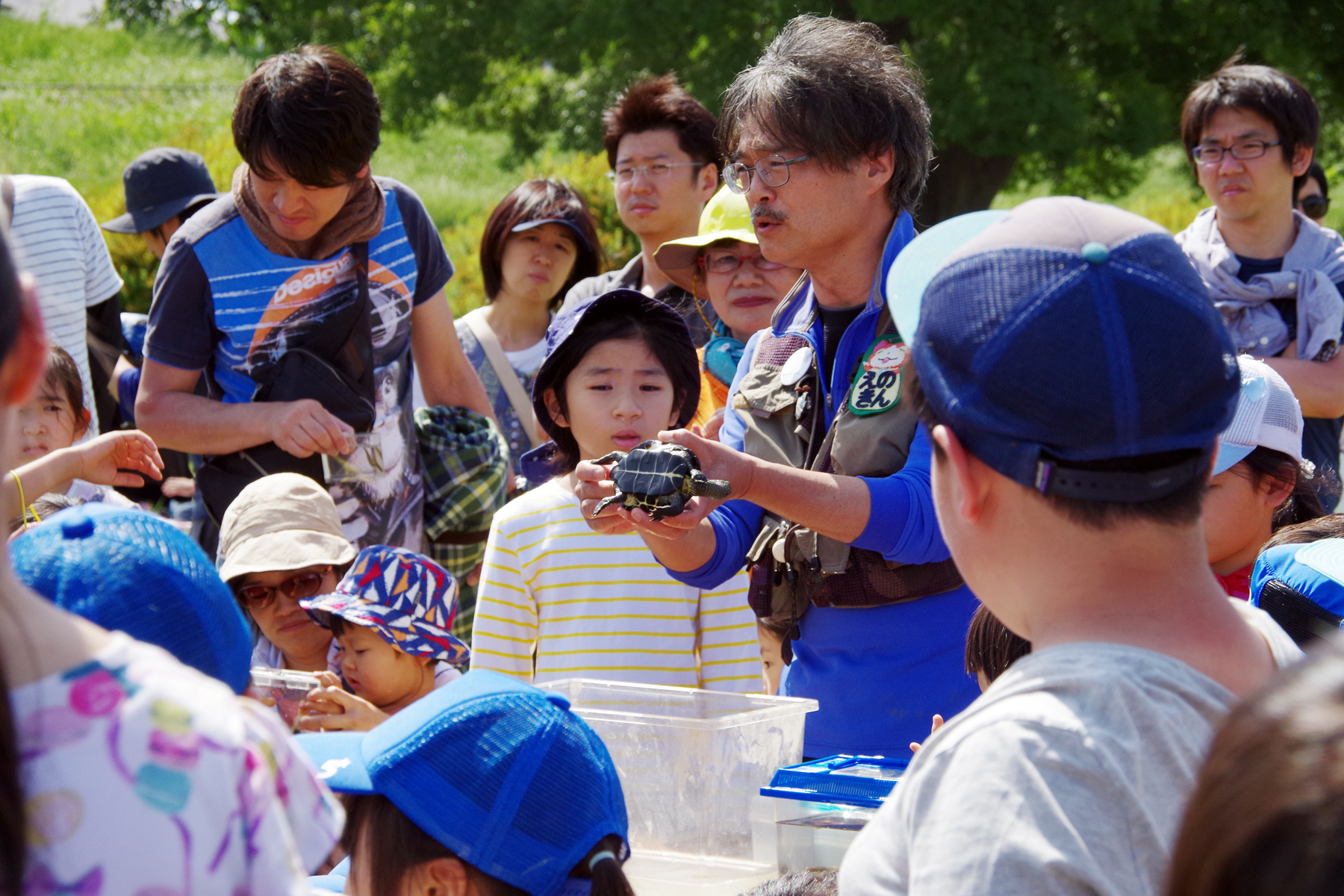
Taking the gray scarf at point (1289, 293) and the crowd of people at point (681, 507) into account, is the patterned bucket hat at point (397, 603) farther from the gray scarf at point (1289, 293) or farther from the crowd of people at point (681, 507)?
the gray scarf at point (1289, 293)

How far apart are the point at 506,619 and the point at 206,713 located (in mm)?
2113

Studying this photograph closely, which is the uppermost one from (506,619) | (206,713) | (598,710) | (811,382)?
(206,713)

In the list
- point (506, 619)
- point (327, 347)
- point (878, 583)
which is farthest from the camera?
point (327, 347)

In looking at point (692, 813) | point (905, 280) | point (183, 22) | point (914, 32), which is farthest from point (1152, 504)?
point (183, 22)

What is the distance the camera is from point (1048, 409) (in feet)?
3.67

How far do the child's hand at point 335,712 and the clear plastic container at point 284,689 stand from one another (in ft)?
0.12

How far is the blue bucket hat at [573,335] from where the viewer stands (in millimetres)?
3082

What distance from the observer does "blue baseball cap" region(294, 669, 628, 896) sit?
1.52 meters

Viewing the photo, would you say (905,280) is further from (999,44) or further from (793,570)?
(999,44)

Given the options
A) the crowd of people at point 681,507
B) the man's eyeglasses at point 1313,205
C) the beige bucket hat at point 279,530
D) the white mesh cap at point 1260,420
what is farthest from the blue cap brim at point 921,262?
the man's eyeglasses at point 1313,205

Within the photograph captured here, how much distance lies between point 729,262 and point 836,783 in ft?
6.98

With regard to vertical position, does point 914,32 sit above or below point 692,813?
above

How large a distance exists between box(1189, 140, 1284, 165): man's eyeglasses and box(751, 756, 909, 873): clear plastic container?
2747mm

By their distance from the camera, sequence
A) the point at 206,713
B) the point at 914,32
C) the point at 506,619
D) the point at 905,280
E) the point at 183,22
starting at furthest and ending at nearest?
1. the point at 183,22
2. the point at 914,32
3. the point at 506,619
4. the point at 905,280
5. the point at 206,713
